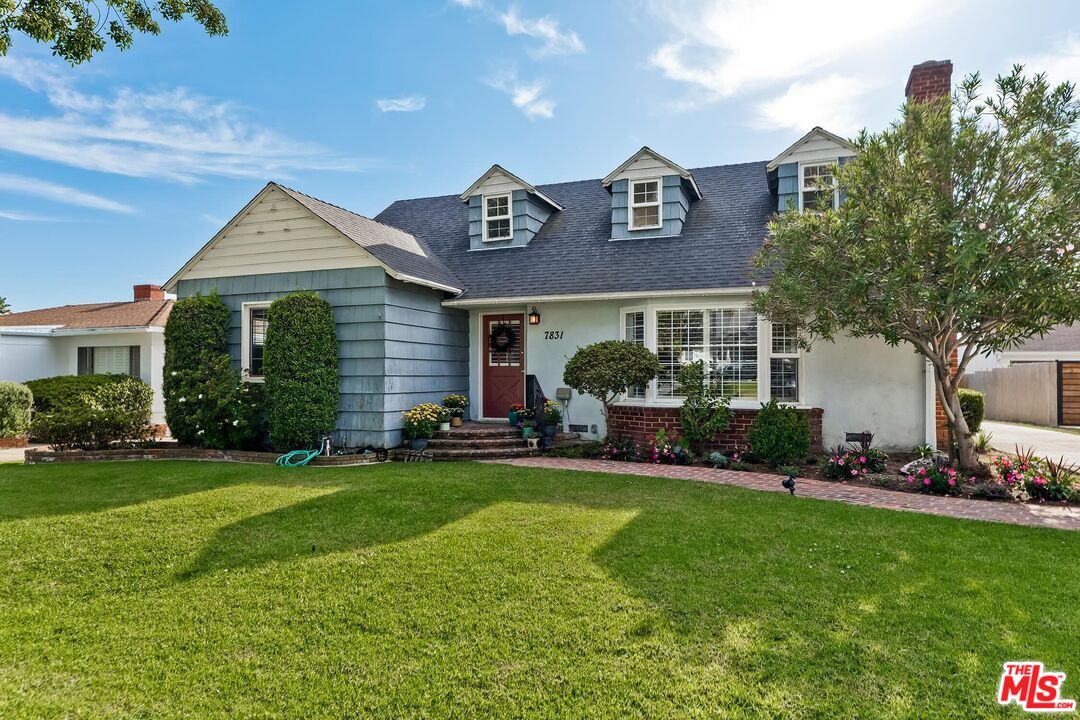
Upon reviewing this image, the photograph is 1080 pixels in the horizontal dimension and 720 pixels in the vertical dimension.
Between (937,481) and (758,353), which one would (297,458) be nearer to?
(758,353)

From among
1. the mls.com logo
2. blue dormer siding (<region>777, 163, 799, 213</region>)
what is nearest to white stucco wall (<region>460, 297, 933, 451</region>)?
blue dormer siding (<region>777, 163, 799, 213</region>)

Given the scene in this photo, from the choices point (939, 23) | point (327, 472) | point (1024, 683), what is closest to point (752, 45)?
point (939, 23)

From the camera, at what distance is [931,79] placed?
10.9m

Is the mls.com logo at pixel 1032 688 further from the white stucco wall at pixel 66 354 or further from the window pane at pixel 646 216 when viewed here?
the white stucco wall at pixel 66 354

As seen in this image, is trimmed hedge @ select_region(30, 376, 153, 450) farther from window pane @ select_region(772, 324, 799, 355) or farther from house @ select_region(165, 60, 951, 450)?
window pane @ select_region(772, 324, 799, 355)

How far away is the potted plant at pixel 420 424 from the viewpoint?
1052 cm

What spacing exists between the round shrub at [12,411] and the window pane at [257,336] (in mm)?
7468

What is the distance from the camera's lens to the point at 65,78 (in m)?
10.5

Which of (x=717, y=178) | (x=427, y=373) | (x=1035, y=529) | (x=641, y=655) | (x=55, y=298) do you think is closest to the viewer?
(x=641, y=655)

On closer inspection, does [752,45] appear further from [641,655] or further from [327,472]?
[327,472]

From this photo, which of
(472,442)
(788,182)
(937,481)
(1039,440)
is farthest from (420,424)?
(1039,440)

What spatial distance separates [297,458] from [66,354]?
48.9 feet

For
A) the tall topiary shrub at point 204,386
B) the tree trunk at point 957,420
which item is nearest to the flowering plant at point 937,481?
the tree trunk at point 957,420

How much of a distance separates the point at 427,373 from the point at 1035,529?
968cm
